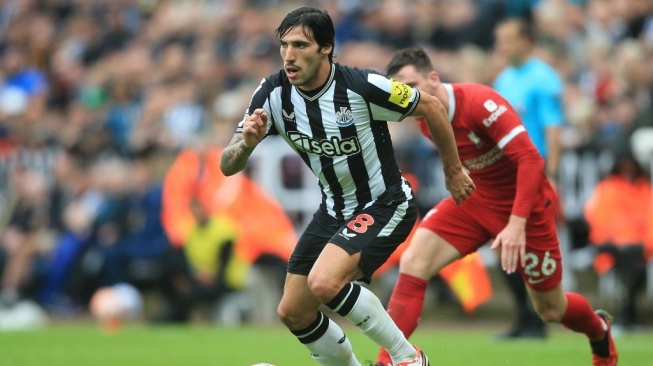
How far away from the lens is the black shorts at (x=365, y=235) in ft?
22.0

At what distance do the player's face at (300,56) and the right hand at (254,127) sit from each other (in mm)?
365

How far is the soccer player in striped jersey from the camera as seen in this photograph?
6.64 meters

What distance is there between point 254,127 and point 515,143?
6.51ft

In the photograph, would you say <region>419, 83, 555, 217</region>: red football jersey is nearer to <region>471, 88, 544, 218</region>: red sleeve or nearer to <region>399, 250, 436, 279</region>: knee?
<region>471, 88, 544, 218</region>: red sleeve

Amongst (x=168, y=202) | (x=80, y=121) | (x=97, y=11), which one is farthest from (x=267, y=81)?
(x=97, y=11)

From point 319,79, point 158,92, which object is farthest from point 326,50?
point 158,92

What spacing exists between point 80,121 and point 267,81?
11.2 m

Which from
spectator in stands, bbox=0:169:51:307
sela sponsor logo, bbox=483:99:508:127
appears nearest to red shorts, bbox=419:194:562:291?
sela sponsor logo, bbox=483:99:508:127

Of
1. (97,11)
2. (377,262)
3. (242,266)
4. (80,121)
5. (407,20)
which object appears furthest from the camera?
(97,11)

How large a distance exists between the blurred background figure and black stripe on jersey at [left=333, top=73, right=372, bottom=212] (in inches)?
223

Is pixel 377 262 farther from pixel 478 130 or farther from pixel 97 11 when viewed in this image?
pixel 97 11

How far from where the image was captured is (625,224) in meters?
12.1

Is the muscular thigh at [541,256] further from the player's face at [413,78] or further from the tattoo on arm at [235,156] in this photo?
the tattoo on arm at [235,156]

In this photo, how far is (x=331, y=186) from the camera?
6961 mm
